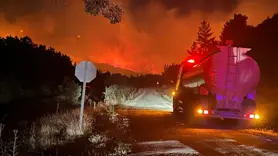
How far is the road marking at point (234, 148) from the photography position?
9.21 metres

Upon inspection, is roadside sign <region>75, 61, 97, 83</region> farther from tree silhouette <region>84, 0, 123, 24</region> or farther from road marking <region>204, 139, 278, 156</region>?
road marking <region>204, 139, 278, 156</region>

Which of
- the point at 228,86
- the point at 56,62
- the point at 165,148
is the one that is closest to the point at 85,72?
the point at 165,148

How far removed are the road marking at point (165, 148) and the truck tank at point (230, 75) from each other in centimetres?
525

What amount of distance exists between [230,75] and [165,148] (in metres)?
6.94

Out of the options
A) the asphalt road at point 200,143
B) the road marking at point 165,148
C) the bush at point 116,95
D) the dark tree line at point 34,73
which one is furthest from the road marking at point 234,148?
the dark tree line at point 34,73

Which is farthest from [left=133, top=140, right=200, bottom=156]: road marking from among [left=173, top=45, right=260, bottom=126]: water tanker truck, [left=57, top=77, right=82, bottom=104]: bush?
[left=57, top=77, right=82, bottom=104]: bush

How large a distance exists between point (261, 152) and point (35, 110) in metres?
20.2

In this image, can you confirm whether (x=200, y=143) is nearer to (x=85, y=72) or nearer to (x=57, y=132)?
(x=85, y=72)

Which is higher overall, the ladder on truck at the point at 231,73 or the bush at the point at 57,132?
the ladder on truck at the point at 231,73

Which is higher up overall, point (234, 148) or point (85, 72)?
point (85, 72)

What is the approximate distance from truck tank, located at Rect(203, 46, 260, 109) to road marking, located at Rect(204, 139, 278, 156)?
469 cm

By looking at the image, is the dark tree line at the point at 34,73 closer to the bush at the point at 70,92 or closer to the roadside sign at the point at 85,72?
the bush at the point at 70,92

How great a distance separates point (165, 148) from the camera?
9.70m

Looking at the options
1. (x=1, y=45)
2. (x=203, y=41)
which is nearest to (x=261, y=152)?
(x=1, y=45)
